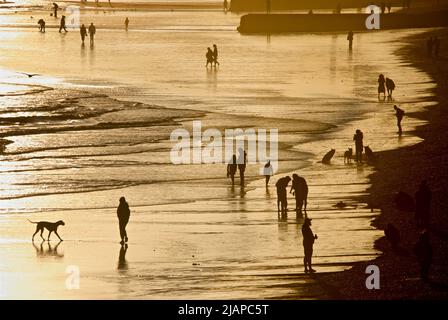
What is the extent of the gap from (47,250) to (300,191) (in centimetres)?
648

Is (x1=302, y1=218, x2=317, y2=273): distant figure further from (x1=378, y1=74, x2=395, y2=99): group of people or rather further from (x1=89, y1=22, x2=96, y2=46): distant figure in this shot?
(x1=89, y1=22, x2=96, y2=46): distant figure

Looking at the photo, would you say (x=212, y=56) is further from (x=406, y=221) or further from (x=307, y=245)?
(x=307, y=245)

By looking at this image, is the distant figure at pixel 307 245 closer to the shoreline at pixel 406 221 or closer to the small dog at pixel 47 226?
the shoreline at pixel 406 221

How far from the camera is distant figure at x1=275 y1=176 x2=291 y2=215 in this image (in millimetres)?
29312

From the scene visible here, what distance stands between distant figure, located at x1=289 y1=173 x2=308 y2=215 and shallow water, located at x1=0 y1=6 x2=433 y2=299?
0.34 m

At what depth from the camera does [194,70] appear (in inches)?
2783

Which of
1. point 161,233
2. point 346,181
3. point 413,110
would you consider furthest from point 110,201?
point 413,110

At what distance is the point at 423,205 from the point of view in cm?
2609

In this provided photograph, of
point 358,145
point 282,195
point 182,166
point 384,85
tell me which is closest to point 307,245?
point 282,195

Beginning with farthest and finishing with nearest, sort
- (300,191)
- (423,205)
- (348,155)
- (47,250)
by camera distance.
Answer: (348,155) → (300,191) → (47,250) → (423,205)

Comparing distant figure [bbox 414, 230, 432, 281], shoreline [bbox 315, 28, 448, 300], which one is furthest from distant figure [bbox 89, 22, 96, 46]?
distant figure [bbox 414, 230, 432, 281]

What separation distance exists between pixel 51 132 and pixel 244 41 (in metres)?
47.2

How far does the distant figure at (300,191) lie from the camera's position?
2933 centimetres

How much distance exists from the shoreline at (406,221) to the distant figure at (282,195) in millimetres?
2298
